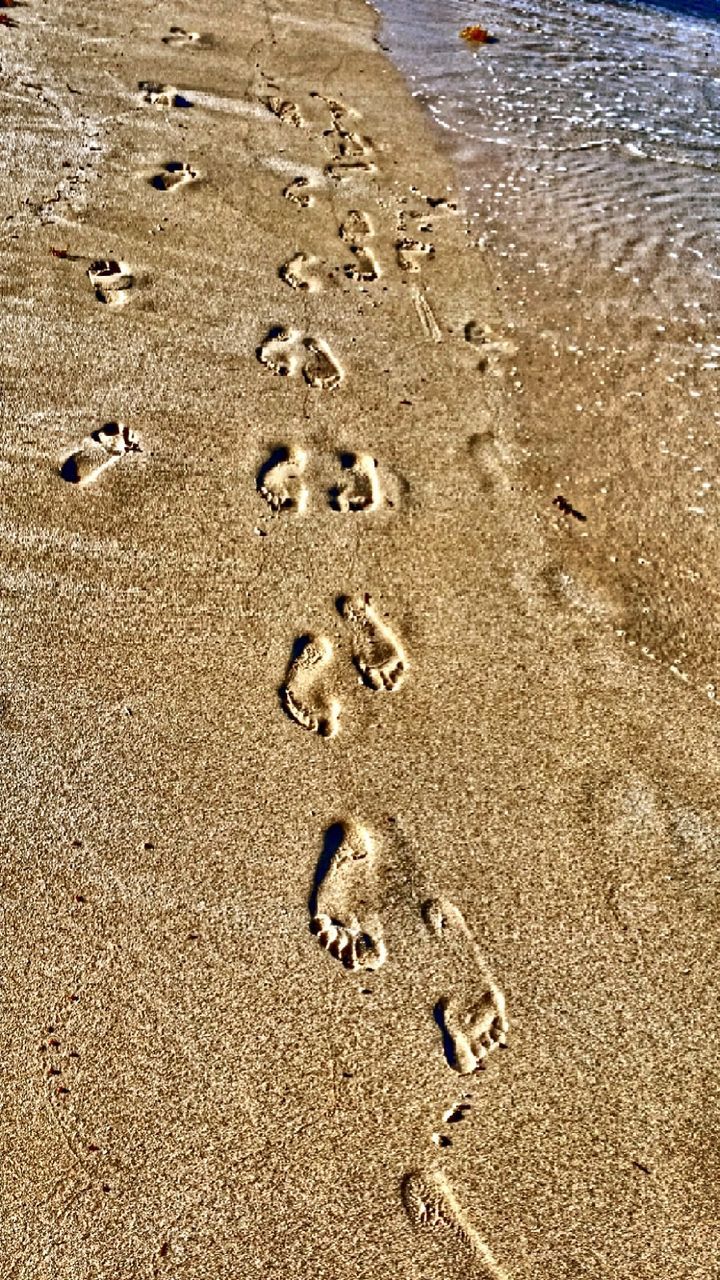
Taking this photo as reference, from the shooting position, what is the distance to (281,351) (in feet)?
15.6

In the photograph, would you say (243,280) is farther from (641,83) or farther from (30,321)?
(641,83)

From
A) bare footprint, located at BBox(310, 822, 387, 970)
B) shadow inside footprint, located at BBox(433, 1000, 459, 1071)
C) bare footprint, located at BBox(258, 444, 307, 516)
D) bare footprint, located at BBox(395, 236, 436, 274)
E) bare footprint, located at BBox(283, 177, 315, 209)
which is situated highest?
bare footprint, located at BBox(283, 177, 315, 209)

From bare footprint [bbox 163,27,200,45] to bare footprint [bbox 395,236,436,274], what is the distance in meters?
2.79

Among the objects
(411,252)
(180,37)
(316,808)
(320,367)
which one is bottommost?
(316,808)

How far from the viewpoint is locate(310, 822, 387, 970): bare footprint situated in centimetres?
291

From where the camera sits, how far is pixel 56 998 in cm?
274

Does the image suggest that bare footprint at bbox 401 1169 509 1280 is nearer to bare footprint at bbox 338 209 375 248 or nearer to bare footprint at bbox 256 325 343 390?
bare footprint at bbox 256 325 343 390

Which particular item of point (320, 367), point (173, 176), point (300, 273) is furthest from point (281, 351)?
point (173, 176)

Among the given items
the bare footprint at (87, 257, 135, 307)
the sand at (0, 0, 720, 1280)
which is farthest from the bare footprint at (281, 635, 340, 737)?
the bare footprint at (87, 257, 135, 307)

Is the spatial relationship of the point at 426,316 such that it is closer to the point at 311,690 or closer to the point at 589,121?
the point at 311,690

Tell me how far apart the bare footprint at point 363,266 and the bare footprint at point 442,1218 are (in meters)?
4.03

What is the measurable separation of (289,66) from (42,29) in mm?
1598

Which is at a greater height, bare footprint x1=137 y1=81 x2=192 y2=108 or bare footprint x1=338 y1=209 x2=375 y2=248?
bare footprint x1=137 y1=81 x2=192 y2=108

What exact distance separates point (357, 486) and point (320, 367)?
0.79 m
